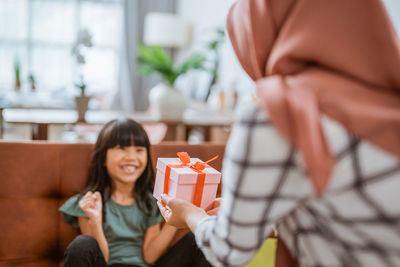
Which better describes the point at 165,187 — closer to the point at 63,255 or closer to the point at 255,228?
the point at 255,228

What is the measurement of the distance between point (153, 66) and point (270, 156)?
1971 millimetres

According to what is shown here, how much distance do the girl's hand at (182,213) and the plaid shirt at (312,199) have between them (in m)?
0.14

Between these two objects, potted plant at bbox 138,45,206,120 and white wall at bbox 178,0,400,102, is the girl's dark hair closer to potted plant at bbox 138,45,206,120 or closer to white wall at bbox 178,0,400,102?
potted plant at bbox 138,45,206,120

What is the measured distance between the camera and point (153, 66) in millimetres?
2461

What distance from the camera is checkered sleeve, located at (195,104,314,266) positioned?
1.88 feet

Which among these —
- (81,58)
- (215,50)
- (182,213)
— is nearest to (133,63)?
(215,50)

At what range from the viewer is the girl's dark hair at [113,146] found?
124cm

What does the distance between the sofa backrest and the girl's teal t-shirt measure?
0.05 m

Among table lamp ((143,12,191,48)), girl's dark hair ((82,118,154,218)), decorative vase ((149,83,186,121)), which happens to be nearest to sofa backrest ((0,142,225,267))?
girl's dark hair ((82,118,154,218))

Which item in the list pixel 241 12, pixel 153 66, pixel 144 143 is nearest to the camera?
pixel 241 12

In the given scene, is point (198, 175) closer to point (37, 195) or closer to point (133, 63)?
point (37, 195)

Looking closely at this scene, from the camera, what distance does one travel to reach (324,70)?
620 millimetres

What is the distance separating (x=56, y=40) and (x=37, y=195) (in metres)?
4.82

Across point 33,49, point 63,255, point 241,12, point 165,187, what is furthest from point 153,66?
point 33,49
